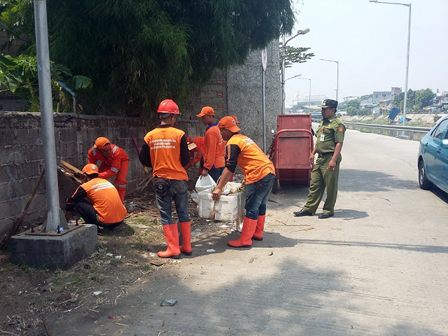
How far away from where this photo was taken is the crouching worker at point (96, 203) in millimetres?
5320

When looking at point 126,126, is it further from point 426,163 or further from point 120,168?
point 426,163

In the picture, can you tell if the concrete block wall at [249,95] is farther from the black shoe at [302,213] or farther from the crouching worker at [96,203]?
the crouching worker at [96,203]

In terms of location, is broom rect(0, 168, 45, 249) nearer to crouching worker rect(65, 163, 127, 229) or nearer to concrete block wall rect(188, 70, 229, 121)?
crouching worker rect(65, 163, 127, 229)

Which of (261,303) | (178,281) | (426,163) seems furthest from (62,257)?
(426,163)

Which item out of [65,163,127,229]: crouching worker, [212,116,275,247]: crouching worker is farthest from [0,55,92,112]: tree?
[212,116,275,247]: crouching worker

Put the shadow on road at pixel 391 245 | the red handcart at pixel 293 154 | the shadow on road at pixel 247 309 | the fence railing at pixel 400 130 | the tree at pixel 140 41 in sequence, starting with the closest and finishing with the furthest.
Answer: the shadow on road at pixel 247 309 < the shadow on road at pixel 391 245 < the tree at pixel 140 41 < the red handcart at pixel 293 154 < the fence railing at pixel 400 130

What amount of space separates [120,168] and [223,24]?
3306 millimetres

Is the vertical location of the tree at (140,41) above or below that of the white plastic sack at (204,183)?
above

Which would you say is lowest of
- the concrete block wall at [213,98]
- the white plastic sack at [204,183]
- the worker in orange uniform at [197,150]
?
the white plastic sack at [204,183]

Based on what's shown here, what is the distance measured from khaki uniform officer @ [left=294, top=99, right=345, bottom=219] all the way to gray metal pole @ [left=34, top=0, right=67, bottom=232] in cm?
399

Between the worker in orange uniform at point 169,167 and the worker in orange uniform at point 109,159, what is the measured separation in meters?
1.16

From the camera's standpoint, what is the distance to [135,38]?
6816mm

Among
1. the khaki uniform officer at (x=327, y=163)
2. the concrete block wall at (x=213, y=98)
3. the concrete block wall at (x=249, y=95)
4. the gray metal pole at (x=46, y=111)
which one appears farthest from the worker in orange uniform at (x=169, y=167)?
the concrete block wall at (x=249, y=95)

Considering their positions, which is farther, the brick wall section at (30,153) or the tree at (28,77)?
the tree at (28,77)
